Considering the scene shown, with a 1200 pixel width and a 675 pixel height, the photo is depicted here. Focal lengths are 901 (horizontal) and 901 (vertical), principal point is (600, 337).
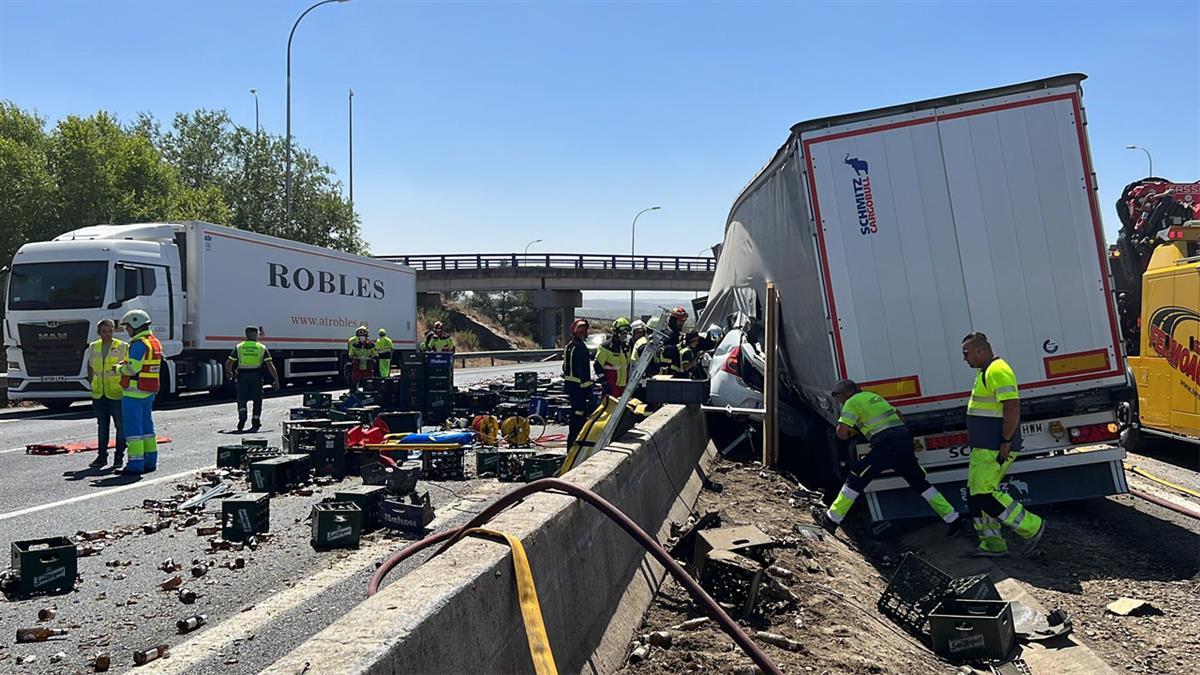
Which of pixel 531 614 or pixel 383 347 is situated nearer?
pixel 531 614

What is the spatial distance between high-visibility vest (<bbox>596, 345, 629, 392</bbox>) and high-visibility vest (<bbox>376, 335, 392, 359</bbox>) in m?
7.65

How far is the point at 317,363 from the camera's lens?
24703mm

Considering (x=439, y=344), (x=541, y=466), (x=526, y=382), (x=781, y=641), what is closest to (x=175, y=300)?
(x=439, y=344)

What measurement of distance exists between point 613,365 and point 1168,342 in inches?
272

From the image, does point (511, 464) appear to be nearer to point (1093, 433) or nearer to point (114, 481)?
point (114, 481)

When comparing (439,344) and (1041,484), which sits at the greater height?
(439,344)

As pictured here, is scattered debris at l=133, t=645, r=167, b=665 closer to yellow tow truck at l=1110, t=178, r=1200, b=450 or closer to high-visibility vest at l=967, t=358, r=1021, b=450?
high-visibility vest at l=967, t=358, r=1021, b=450

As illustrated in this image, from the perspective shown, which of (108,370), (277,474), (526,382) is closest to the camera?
(277,474)

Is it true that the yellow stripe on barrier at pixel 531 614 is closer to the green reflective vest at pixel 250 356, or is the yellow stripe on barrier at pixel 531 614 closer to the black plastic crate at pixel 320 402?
the black plastic crate at pixel 320 402

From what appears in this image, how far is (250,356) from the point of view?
554 inches

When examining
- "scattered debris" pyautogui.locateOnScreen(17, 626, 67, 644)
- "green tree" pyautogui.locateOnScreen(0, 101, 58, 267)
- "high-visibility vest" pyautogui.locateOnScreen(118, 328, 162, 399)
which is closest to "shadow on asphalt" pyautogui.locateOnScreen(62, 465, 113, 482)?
"high-visibility vest" pyautogui.locateOnScreen(118, 328, 162, 399)

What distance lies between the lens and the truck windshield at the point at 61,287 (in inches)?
676

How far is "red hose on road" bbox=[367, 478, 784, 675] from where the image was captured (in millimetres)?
3664

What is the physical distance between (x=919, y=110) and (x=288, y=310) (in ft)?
62.5
